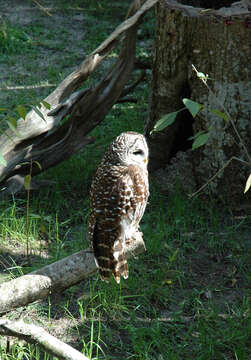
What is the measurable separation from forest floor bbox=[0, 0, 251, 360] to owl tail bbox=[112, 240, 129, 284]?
1.23 ft


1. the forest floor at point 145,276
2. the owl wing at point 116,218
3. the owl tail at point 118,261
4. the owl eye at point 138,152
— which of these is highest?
the owl eye at point 138,152

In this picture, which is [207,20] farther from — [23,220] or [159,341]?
[159,341]

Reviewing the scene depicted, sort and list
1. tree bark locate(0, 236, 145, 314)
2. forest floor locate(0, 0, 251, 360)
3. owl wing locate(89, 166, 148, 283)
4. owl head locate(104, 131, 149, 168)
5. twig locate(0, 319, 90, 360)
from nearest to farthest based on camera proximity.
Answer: twig locate(0, 319, 90, 360), tree bark locate(0, 236, 145, 314), owl wing locate(89, 166, 148, 283), forest floor locate(0, 0, 251, 360), owl head locate(104, 131, 149, 168)

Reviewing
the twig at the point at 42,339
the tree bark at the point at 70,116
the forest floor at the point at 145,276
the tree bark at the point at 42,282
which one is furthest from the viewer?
the tree bark at the point at 70,116

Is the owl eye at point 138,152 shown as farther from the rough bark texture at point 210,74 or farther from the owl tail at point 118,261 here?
the rough bark texture at point 210,74

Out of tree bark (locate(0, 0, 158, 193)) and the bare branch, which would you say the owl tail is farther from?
the bare branch

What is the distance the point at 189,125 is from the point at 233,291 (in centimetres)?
198

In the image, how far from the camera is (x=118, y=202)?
3.83 meters

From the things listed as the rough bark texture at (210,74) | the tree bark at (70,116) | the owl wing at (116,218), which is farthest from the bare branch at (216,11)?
the owl wing at (116,218)

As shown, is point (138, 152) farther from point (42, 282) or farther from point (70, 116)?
point (70, 116)

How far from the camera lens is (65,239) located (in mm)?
5012

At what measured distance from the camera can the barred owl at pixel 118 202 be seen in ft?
11.9

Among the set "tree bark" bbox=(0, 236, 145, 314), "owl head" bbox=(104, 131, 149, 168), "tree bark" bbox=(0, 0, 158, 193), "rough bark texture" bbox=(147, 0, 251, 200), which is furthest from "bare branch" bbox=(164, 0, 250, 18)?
"tree bark" bbox=(0, 236, 145, 314)

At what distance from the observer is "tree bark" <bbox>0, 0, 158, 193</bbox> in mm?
5211
